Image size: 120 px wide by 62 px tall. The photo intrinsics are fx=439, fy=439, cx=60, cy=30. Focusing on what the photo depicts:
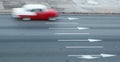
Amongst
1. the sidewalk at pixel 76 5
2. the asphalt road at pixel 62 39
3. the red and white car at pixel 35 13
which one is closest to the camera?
the asphalt road at pixel 62 39

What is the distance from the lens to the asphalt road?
74.8 ft

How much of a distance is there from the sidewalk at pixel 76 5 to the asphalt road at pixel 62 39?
251 centimetres

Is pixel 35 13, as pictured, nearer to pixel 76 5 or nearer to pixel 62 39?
pixel 62 39

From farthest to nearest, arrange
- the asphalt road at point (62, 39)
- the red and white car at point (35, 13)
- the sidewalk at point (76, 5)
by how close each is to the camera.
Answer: the sidewalk at point (76, 5) → the red and white car at point (35, 13) → the asphalt road at point (62, 39)

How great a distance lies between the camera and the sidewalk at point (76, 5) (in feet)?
119

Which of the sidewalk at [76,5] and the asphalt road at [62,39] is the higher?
the sidewalk at [76,5]

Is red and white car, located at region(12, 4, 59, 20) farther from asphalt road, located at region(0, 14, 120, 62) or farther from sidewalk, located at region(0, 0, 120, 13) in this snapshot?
sidewalk, located at region(0, 0, 120, 13)

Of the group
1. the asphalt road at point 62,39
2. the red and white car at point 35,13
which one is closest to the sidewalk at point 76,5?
the asphalt road at point 62,39

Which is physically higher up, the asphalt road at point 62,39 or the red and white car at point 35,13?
the red and white car at point 35,13

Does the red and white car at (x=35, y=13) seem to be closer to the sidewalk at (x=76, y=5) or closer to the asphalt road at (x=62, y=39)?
the asphalt road at (x=62, y=39)

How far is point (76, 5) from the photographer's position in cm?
3831

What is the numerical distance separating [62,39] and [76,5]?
481 inches

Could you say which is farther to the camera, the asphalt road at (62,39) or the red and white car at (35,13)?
the red and white car at (35,13)

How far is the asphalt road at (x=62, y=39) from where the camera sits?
74.8 ft
